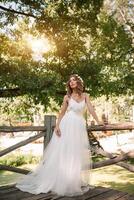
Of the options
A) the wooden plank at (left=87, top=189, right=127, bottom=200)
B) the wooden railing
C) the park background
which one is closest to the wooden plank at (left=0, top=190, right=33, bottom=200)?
the wooden railing

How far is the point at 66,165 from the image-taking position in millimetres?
5777

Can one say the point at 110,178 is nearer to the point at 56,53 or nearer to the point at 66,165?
the point at 56,53

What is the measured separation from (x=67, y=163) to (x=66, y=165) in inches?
1.4

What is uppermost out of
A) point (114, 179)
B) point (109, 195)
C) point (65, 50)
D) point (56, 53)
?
point (65, 50)

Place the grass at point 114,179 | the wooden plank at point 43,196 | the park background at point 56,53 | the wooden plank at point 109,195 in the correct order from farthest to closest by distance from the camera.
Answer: the grass at point 114,179 < the park background at point 56,53 < the wooden plank at point 109,195 < the wooden plank at point 43,196

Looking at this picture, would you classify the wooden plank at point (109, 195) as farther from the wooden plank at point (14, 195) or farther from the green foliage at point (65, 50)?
Answer: the green foliage at point (65, 50)

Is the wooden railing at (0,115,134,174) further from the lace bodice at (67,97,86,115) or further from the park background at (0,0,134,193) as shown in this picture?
the park background at (0,0,134,193)

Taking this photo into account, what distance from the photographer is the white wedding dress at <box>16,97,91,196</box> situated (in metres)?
5.66

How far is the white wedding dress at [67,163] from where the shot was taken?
566cm

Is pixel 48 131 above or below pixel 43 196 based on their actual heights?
above

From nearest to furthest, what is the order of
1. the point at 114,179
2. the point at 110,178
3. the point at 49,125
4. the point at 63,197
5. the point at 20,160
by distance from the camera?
the point at 63,197 < the point at 49,125 < the point at 114,179 < the point at 110,178 < the point at 20,160

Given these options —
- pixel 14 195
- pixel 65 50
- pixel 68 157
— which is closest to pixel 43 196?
pixel 14 195

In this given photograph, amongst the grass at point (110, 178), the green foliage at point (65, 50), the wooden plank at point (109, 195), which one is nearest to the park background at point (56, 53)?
the green foliage at point (65, 50)

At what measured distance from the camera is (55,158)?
595 centimetres
